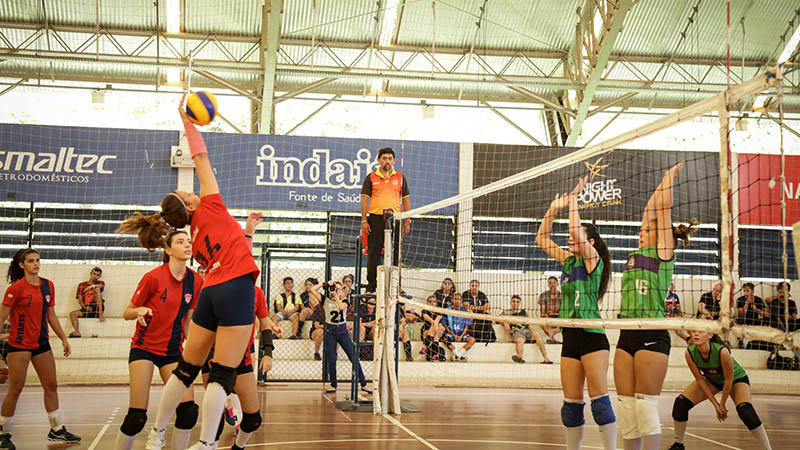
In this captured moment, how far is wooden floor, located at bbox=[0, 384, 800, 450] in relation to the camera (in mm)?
6457

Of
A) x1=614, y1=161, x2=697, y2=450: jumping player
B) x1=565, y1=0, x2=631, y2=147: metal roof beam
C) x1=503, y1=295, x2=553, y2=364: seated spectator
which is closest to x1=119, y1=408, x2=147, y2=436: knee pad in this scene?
x1=614, y1=161, x2=697, y2=450: jumping player

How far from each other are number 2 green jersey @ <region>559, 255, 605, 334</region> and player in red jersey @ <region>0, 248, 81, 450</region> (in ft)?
14.9

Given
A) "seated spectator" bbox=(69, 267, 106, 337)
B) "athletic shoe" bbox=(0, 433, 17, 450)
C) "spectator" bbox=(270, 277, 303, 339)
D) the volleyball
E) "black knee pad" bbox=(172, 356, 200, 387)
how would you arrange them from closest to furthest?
1. "black knee pad" bbox=(172, 356, 200, 387)
2. the volleyball
3. "athletic shoe" bbox=(0, 433, 17, 450)
4. "spectator" bbox=(270, 277, 303, 339)
5. "seated spectator" bbox=(69, 267, 106, 337)

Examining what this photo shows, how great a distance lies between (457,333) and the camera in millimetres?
13383

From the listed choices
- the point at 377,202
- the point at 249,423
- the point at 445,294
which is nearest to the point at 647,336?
the point at 249,423

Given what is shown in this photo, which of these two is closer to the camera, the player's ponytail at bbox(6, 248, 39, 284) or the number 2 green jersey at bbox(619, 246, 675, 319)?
the number 2 green jersey at bbox(619, 246, 675, 319)

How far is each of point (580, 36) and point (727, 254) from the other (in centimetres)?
1306

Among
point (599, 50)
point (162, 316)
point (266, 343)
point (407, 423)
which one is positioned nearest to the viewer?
point (162, 316)

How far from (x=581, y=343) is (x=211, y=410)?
8.21 ft

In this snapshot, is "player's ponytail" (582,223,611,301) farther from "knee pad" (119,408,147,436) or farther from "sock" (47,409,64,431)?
"sock" (47,409,64,431)

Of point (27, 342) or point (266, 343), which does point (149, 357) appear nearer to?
point (266, 343)

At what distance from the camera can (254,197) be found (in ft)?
47.4

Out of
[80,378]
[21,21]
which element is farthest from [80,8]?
[80,378]

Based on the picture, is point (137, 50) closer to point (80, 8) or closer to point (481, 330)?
point (80, 8)
